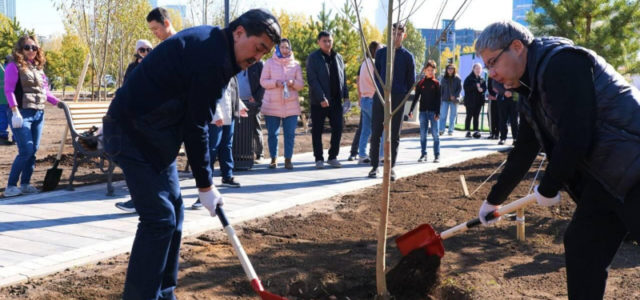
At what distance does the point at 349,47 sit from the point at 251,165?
8437mm

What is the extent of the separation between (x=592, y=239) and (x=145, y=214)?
2.22 metres

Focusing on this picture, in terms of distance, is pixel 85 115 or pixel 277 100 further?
pixel 277 100

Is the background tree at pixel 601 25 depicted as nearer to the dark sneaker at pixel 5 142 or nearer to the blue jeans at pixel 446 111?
the blue jeans at pixel 446 111

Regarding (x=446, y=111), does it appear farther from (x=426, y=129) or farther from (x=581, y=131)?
(x=581, y=131)

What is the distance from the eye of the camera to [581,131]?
2.55m

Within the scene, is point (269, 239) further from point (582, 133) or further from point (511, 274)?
point (582, 133)

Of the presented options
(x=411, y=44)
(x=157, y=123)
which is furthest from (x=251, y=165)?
(x=411, y=44)

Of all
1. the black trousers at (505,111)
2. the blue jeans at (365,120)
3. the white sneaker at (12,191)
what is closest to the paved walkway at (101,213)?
the white sneaker at (12,191)

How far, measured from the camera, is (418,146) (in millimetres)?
13070

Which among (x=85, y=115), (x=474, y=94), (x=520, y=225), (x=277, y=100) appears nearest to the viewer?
(x=520, y=225)

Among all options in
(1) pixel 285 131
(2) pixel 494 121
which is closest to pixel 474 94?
(2) pixel 494 121

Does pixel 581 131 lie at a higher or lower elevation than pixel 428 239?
higher

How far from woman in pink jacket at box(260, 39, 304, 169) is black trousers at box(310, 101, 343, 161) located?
35 centimetres

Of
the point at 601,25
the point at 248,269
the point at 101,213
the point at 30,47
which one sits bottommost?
the point at 101,213
